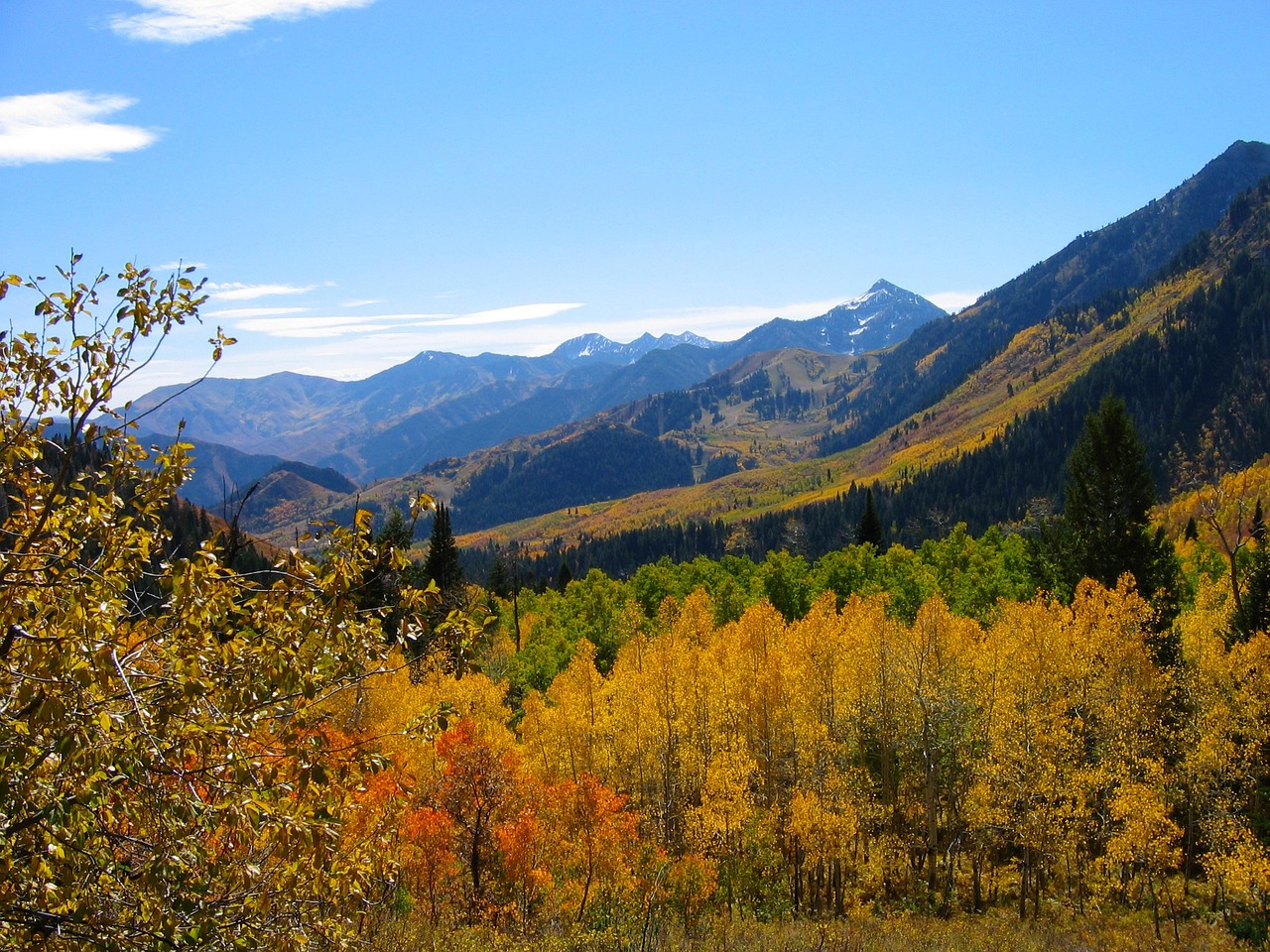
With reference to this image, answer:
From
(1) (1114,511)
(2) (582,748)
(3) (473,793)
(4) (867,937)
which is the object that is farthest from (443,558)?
(1) (1114,511)

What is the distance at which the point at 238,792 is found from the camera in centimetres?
565

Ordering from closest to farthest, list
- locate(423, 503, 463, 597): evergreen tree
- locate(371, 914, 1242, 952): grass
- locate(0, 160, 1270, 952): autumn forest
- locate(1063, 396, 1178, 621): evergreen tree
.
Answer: locate(0, 160, 1270, 952): autumn forest < locate(371, 914, 1242, 952): grass < locate(1063, 396, 1178, 621): evergreen tree < locate(423, 503, 463, 597): evergreen tree

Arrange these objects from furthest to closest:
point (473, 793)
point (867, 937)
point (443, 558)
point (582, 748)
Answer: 1. point (443, 558)
2. point (582, 748)
3. point (473, 793)
4. point (867, 937)

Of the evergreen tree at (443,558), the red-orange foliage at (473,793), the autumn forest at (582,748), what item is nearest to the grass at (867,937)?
the autumn forest at (582,748)

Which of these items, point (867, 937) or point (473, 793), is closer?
point (867, 937)

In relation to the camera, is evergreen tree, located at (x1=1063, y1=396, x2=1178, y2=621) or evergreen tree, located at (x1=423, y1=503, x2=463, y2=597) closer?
evergreen tree, located at (x1=1063, y1=396, x2=1178, y2=621)

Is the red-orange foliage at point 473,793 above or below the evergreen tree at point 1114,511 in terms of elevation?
below

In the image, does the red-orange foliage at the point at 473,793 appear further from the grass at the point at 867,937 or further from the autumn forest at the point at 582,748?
the grass at the point at 867,937

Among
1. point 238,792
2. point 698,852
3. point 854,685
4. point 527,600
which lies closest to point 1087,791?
point 854,685

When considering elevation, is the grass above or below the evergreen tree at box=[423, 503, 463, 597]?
below

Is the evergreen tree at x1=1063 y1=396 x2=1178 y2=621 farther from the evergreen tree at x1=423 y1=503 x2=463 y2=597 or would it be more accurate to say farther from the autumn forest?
the evergreen tree at x1=423 y1=503 x2=463 y2=597

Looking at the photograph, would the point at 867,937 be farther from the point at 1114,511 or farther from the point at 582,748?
the point at 1114,511

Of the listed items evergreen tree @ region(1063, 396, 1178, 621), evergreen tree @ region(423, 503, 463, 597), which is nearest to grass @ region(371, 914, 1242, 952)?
evergreen tree @ region(1063, 396, 1178, 621)

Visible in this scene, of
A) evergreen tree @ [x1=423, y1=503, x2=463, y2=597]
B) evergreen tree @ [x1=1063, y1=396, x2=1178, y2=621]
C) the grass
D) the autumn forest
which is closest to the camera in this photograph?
the autumn forest
